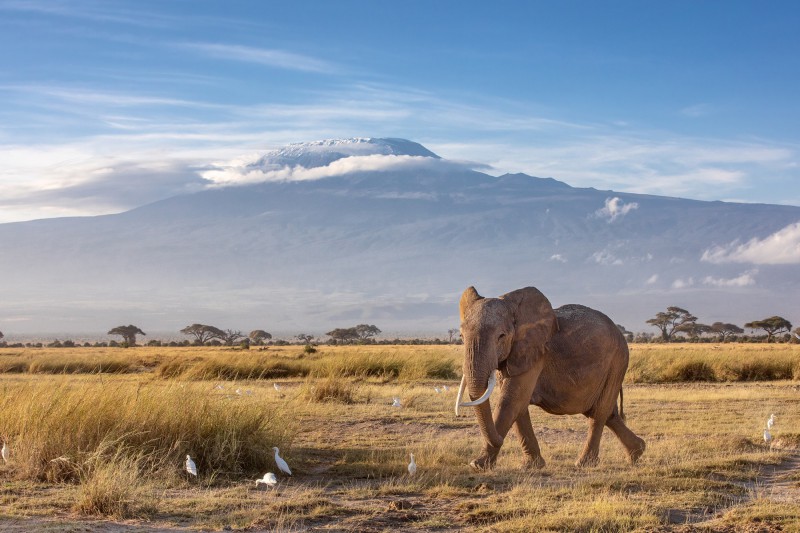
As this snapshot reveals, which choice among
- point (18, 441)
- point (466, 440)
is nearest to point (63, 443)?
point (18, 441)

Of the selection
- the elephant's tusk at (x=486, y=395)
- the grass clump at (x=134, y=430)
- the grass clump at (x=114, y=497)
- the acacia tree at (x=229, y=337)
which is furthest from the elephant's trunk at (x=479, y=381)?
the acacia tree at (x=229, y=337)

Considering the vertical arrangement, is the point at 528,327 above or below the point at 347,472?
above

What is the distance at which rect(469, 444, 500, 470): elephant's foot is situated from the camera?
12.0m

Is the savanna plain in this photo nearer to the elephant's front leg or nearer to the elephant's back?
the elephant's front leg

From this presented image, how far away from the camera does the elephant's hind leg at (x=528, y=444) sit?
1243 cm

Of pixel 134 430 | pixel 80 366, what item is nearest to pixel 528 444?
pixel 134 430

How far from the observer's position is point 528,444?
12531mm

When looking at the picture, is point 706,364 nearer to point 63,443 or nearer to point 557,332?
point 557,332

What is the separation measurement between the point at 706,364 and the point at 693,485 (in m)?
19.3

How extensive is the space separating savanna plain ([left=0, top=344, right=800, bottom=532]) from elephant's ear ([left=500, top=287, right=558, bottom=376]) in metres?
1.35

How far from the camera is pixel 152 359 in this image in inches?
1438

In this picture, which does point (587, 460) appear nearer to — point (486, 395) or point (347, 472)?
point (486, 395)

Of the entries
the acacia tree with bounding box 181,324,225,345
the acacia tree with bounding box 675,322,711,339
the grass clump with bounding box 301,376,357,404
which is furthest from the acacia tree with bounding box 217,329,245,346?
the grass clump with bounding box 301,376,357,404

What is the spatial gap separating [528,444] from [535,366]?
1147 mm
